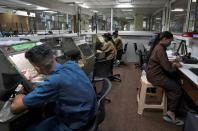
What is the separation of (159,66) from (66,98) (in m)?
1.79

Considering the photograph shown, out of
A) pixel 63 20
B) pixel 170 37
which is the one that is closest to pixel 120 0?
pixel 63 20

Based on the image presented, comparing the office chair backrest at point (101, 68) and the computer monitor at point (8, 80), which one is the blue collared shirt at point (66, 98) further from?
the office chair backrest at point (101, 68)

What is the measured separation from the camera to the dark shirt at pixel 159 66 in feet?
8.34

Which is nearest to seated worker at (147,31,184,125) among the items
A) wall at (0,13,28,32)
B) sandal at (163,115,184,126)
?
sandal at (163,115,184,126)

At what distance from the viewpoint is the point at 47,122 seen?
143 centimetres

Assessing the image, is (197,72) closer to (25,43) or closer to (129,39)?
(25,43)

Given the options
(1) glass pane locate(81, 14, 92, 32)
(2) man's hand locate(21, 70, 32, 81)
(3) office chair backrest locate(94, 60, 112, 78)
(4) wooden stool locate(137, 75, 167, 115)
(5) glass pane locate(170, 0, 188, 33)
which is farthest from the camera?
(1) glass pane locate(81, 14, 92, 32)

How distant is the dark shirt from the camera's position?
2541 millimetres

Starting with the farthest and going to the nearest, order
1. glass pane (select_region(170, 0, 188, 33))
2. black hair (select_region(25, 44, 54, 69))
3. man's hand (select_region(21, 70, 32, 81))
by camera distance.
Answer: glass pane (select_region(170, 0, 188, 33))
man's hand (select_region(21, 70, 32, 81))
black hair (select_region(25, 44, 54, 69))

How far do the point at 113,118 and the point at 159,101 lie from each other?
0.83m

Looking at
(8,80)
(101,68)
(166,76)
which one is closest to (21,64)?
(8,80)

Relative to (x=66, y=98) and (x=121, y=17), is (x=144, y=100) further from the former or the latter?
(x=121, y=17)

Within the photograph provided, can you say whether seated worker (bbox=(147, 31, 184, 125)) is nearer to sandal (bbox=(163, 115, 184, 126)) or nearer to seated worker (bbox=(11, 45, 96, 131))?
sandal (bbox=(163, 115, 184, 126))

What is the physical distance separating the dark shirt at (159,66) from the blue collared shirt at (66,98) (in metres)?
1.53
